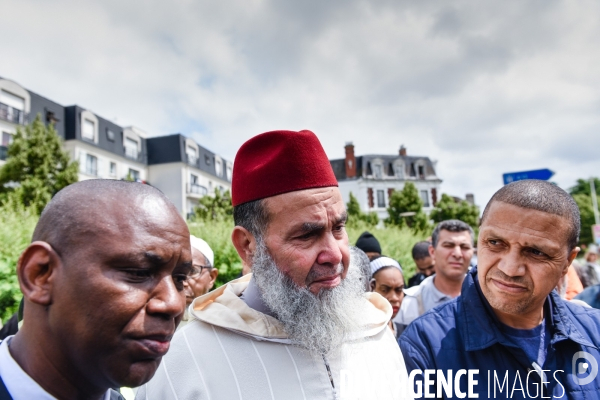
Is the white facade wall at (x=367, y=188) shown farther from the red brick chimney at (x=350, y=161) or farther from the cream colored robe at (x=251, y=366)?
the cream colored robe at (x=251, y=366)

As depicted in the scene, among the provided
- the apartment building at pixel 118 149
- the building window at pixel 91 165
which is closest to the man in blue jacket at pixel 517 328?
the apartment building at pixel 118 149

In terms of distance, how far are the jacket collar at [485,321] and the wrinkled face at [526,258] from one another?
0.08m

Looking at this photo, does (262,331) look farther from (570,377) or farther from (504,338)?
(570,377)

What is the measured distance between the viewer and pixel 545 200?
196 cm

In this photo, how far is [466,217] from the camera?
106 feet

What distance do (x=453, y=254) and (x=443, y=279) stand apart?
0.31 meters

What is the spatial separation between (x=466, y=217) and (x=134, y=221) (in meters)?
34.3

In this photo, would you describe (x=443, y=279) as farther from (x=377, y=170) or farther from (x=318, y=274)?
(x=377, y=170)

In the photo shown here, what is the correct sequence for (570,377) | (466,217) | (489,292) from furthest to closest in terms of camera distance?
(466,217) < (489,292) < (570,377)

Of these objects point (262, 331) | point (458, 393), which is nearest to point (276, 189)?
point (262, 331)

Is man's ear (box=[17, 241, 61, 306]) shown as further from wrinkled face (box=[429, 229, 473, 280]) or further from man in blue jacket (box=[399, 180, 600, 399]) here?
wrinkled face (box=[429, 229, 473, 280])

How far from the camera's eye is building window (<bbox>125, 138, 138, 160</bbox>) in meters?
36.3

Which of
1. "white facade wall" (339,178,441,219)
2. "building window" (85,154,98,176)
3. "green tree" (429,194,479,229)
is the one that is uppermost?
"building window" (85,154,98,176)

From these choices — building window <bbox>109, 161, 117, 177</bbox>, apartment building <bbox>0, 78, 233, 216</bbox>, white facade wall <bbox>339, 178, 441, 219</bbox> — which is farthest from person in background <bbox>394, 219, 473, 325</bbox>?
white facade wall <bbox>339, 178, 441, 219</bbox>
